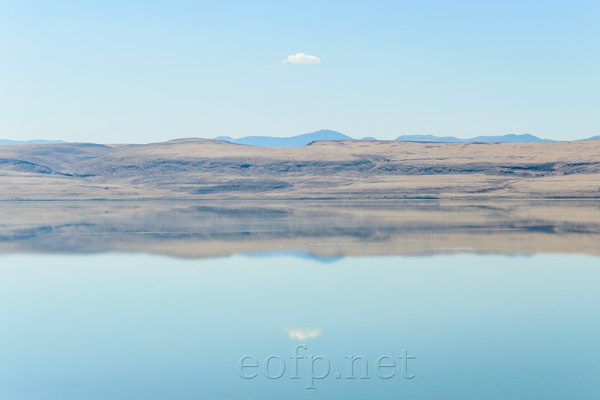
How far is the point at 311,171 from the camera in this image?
109500mm

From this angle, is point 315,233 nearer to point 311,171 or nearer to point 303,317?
point 303,317

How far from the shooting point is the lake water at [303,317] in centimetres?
1351

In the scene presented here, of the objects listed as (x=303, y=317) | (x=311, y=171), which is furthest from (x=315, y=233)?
(x=311, y=171)

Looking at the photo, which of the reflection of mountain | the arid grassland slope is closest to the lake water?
the reflection of mountain

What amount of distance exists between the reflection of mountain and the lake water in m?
0.32

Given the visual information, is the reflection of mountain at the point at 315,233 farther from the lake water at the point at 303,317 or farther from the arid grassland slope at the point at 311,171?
the arid grassland slope at the point at 311,171

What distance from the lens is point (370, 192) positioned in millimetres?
85062

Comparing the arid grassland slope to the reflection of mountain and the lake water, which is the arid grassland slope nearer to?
the reflection of mountain

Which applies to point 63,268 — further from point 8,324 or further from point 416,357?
point 416,357

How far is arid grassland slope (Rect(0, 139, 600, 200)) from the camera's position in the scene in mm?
86438

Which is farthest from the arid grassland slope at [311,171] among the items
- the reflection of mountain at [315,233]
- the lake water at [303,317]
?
the lake water at [303,317]

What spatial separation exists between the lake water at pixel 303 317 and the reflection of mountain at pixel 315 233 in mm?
316

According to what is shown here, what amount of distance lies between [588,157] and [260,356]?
95.3 meters

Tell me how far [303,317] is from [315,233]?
20.7 m
